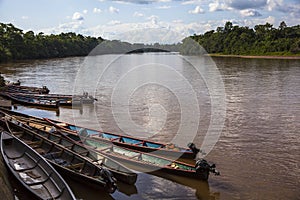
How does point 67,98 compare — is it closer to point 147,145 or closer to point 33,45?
point 147,145

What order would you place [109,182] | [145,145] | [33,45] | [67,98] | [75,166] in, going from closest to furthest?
[109,182], [75,166], [145,145], [67,98], [33,45]

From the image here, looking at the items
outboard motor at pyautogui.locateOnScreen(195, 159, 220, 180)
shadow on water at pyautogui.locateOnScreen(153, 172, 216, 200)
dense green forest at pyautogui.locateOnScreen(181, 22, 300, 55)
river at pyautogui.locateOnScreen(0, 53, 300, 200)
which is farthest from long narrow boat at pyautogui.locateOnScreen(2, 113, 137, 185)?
dense green forest at pyautogui.locateOnScreen(181, 22, 300, 55)

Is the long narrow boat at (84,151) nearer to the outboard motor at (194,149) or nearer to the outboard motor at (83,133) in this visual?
the outboard motor at (83,133)

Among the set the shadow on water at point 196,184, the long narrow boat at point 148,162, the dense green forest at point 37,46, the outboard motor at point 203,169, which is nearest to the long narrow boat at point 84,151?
the long narrow boat at point 148,162

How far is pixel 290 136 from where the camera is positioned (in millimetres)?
13148

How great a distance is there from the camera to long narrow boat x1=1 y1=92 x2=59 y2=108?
1889 cm

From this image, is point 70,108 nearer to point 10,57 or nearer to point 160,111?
point 160,111

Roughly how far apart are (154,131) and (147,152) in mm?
3414

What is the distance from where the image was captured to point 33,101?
19625mm

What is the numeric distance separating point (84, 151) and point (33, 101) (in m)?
11.1

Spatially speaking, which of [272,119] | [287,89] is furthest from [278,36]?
[272,119]

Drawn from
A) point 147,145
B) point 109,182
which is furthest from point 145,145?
point 109,182

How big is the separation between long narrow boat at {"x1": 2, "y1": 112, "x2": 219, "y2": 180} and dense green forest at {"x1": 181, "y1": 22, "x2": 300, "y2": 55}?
193 feet

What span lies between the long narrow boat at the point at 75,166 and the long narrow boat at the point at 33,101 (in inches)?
323
